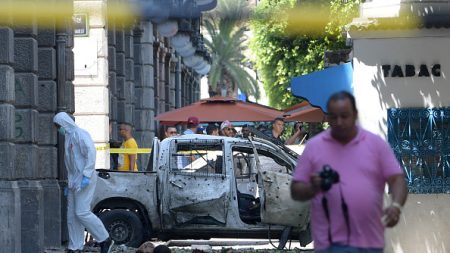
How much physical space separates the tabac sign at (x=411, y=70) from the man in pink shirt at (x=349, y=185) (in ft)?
25.0

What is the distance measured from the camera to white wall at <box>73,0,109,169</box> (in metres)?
27.4

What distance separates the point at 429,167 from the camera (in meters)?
16.0

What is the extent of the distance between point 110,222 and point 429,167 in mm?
4745

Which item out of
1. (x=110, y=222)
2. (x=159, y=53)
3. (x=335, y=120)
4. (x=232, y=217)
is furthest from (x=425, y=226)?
(x=159, y=53)

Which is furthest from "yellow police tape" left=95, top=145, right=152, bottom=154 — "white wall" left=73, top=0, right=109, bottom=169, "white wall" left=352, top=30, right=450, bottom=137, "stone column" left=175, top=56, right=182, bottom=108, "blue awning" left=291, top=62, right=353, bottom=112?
"stone column" left=175, top=56, right=182, bottom=108

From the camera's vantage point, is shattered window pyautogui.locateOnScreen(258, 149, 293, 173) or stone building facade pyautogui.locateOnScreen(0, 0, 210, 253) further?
shattered window pyautogui.locateOnScreen(258, 149, 293, 173)

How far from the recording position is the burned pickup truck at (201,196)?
18328mm

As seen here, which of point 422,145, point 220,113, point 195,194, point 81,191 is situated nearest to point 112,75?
point 220,113

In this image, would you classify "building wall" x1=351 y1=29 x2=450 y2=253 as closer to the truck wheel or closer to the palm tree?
the truck wheel

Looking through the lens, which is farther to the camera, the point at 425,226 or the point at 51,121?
the point at 51,121

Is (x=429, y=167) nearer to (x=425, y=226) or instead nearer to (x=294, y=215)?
(x=425, y=226)

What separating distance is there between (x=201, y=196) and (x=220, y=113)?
10.4m

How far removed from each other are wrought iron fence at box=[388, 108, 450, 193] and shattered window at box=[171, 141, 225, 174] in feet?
10.6

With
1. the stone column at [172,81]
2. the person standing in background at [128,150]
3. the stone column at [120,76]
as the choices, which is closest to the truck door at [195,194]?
the person standing in background at [128,150]
